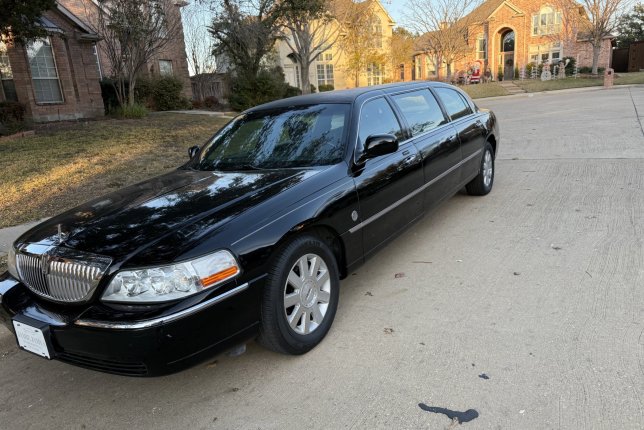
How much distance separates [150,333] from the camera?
230 centimetres

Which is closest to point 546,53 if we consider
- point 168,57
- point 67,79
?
point 168,57

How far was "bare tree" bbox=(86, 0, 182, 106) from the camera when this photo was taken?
15.5m

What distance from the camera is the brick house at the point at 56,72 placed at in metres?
15.3

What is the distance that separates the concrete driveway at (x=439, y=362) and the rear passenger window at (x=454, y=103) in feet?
5.29

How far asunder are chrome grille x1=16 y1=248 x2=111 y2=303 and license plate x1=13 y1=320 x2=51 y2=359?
0.61 ft

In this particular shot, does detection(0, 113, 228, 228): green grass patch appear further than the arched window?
No

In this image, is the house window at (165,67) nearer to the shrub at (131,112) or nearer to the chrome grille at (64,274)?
the shrub at (131,112)

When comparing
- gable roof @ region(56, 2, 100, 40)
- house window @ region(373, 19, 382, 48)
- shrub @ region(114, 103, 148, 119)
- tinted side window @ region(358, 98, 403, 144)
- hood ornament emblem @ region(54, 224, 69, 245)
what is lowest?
hood ornament emblem @ region(54, 224, 69, 245)

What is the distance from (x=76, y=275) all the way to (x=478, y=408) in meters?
2.22

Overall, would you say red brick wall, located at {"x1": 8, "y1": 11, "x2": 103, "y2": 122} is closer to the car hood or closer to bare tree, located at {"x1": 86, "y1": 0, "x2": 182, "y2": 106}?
bare tree, located at {"x1": 86, "y1": 0, "x2": 182, "y2": 106}

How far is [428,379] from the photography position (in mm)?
2707

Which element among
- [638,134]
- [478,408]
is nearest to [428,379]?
[478,408]

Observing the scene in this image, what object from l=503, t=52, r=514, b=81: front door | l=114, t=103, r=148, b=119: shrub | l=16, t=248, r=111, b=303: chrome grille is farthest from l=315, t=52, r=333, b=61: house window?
l=16, t=248, r=111, b=303: chrome grille

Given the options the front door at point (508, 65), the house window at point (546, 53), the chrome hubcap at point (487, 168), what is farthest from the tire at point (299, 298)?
the front door at point (508, 65)
